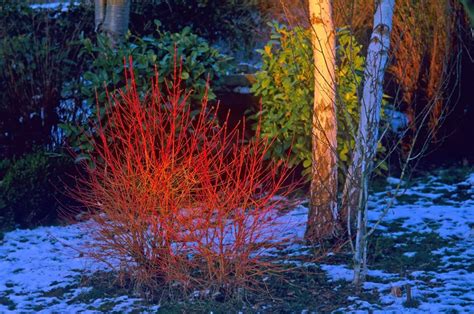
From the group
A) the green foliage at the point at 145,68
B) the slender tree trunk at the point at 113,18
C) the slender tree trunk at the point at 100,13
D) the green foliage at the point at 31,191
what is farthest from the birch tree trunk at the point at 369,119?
the slender tree trunk at the point at 100,13

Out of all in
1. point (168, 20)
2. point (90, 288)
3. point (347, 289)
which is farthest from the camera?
point (168, 20)

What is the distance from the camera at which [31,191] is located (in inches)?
289

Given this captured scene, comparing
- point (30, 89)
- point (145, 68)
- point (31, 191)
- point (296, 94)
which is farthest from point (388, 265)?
point (30, 89)

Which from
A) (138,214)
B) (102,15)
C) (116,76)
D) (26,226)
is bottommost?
(26,226)

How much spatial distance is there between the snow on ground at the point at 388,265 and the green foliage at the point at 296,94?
705 mm

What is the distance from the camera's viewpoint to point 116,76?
777cm

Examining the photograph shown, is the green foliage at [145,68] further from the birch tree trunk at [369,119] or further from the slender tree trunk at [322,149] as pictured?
the birch tree trunk at [369,119]

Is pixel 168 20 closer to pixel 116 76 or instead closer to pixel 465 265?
pixel 116 76

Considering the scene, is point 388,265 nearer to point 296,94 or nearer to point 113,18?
point 296,94

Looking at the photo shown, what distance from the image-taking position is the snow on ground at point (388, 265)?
503 centimetres

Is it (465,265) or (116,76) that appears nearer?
(465,265)

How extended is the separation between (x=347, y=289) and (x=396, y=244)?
124 cm

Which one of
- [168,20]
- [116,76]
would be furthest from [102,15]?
[168,20]

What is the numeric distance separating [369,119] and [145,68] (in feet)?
10.2
